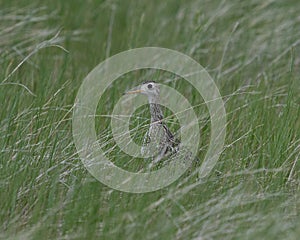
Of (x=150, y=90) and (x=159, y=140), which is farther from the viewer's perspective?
(x=150, y=90)

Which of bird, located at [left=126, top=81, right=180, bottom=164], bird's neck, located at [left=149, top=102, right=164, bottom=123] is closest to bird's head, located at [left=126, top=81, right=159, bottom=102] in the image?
bird's neck, located at [left=149, top=102, right=164, bottom=123]

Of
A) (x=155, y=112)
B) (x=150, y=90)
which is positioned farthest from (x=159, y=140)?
(x=150, y=90)

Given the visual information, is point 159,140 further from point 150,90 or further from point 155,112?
point 150,90

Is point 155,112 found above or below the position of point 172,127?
above

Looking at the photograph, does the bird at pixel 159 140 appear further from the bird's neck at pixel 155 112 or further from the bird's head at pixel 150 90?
the bird's head at pixel 150 90

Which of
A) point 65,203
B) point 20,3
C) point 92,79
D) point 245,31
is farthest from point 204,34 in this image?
point 65,203

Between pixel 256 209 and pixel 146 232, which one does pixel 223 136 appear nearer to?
pixel 256 209

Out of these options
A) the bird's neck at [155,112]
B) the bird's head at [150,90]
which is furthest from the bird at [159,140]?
the bird's head at [150,90]
